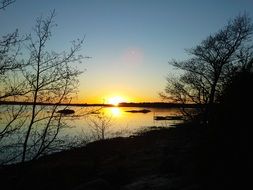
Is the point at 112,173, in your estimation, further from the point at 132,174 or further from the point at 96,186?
the point at 96,186

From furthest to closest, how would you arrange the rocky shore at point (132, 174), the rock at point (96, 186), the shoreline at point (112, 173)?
the rock at point (96, 186)
the shoreline at point (112, 173)
the rocky shore at point (132, 174)

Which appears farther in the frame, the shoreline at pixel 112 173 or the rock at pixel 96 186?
the rock at pixel 96 186

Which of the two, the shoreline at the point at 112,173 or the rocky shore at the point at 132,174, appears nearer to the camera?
the rocky shore at the point at 132,174

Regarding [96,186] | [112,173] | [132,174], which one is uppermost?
[96,186]

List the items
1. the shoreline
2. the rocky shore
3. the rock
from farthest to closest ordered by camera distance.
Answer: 1. the rock
2. the shoreline
3. the rocky shore

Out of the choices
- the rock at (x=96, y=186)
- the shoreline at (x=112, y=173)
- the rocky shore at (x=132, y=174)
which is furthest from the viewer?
the rock at (x=96, y=186)

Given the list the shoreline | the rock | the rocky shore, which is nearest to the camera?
the rocky shore

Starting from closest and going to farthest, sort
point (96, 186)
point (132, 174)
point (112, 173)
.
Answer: point (96, 186), point (112, 173), point (132, 174)

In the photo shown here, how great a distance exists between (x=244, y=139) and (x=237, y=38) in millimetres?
20660

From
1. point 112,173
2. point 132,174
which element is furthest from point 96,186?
point 132,174

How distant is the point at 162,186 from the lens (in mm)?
13328

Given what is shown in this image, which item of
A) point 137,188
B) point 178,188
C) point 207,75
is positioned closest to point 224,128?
point 178,188

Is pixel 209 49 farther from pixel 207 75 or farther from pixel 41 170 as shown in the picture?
pixel 41 170

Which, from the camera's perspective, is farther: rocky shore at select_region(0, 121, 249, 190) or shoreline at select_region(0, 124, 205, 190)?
shoreline at select_region(0, 124, 205, 190)
